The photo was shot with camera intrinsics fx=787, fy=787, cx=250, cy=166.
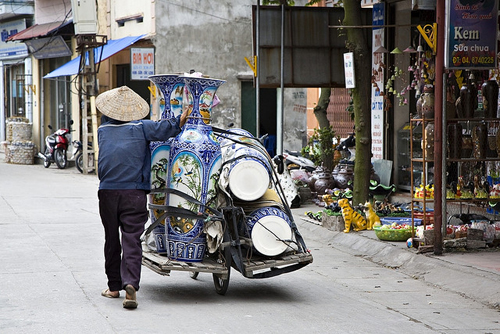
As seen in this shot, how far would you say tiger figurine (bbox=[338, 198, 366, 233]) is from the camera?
11.2 meters

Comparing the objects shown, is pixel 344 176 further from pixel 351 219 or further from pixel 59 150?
pixel 59 150

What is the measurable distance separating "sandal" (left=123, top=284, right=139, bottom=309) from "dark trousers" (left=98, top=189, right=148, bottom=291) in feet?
0.24

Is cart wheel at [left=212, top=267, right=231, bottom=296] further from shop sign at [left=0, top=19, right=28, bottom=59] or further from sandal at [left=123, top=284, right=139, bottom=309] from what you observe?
shop sign at [left=0, top=19, right=28, bottom=59]

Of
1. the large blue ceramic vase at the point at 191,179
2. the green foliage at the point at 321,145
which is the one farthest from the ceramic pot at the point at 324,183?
the large blue ceramic vase at the point at 191,179

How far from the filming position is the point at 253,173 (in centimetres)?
704

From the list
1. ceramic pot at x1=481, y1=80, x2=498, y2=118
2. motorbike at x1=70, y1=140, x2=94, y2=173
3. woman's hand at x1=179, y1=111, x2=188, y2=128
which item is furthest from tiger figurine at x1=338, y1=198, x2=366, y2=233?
motorbike at x1=70, y1=140, x2=94, y2=173

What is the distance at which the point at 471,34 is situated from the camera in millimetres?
8859

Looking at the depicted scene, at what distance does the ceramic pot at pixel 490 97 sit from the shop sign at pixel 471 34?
24.7 inches

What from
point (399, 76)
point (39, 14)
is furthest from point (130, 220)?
point (39, 14)

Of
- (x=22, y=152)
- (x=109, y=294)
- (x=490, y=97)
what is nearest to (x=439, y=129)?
(x=490, y=97)

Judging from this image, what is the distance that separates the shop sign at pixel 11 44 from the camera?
3212 centimetres

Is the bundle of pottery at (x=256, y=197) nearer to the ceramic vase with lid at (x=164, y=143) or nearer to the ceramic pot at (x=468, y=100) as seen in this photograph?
the ceramic vase with lid at (x=164, y=143)

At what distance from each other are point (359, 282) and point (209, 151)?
243 centimetres

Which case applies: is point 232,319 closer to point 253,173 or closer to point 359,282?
point 253,173
